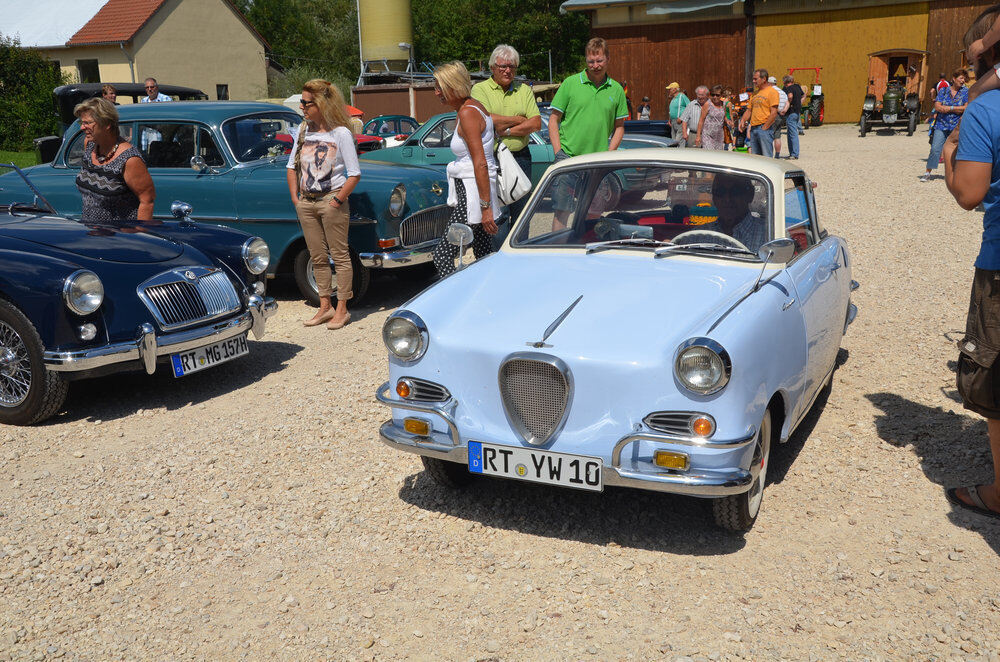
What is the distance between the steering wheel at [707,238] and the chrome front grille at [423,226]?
3715 mm

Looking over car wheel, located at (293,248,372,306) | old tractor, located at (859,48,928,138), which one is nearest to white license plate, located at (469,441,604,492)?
car wheel, located at (293,248,372,306)

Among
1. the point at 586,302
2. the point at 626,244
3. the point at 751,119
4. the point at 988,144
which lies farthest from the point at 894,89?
the point at 586,302

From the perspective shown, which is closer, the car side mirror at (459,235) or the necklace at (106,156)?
the car side mirror at (459,235)

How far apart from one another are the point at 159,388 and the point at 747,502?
4.08 meters

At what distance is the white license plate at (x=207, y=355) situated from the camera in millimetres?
5363

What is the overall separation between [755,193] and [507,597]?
226 cm

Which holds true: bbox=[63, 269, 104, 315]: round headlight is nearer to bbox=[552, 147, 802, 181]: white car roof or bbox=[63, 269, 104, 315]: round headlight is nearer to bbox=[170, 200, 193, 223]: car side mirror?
bbox=[170, 200, 193, 223]: car side mirror

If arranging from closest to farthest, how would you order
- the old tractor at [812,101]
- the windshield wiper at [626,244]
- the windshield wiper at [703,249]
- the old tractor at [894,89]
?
the windshield wiper at [703,249]
the windshield wiper at [626,244]
the old tractor at [894,89]
the old tractor at [812,101]

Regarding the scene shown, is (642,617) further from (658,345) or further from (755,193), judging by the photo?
(755,193)

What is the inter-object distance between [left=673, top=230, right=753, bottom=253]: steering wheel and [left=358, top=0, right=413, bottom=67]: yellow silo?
2947 centimetres

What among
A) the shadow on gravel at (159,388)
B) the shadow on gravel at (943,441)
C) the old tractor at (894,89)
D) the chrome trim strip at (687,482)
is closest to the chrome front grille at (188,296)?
the shadow on gravel at (159,388)

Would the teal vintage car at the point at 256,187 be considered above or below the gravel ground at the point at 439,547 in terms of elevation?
above

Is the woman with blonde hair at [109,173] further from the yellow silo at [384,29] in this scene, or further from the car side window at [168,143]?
the yellow silo at [384,29]

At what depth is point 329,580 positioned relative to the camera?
3.44m
